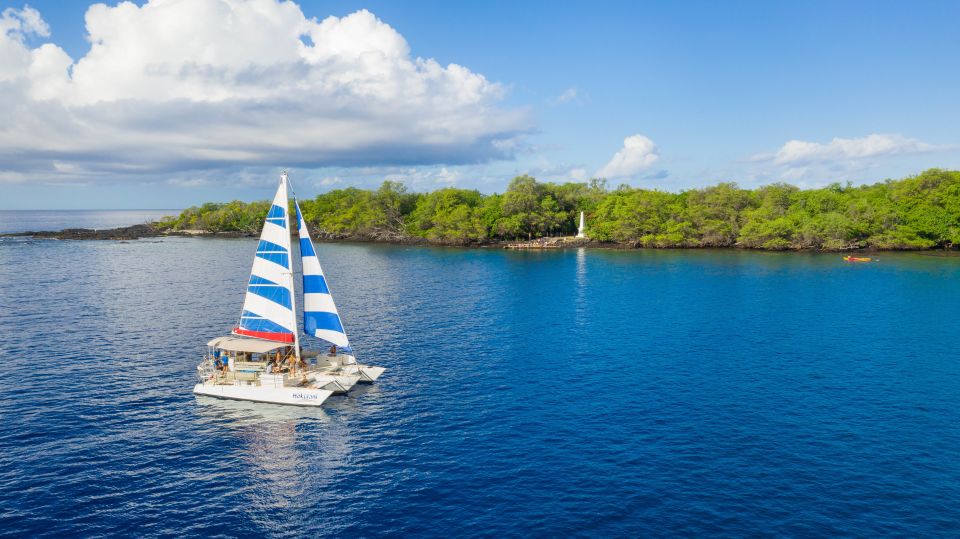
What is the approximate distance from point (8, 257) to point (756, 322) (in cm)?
18963

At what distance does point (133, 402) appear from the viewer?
171 ft

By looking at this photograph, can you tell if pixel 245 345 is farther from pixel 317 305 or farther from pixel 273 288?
pixel 317 305

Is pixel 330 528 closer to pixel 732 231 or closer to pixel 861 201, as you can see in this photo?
pixel 732 231

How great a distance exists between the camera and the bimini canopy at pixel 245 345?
54.8m

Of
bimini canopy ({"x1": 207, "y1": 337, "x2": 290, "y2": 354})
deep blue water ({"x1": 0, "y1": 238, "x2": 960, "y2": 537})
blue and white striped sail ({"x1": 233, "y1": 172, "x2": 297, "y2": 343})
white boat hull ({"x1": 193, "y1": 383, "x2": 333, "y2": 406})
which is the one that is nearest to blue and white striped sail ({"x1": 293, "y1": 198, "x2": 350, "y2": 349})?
blue and white striped sail ({"x1": 233, "y1": 172, "x2": 297, "y2": 343})

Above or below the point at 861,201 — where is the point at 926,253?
below

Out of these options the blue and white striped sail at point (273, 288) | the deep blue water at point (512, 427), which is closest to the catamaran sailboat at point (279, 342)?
the blue and white striped sail at point (273, 288)

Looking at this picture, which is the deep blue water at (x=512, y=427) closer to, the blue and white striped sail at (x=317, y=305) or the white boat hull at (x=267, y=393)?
the white boat hull at (x=267, y=393)

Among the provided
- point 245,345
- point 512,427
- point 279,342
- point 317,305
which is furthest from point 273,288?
point 512,427

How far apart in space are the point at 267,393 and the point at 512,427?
22.6 m

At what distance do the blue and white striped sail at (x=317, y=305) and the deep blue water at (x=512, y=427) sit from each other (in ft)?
23.2

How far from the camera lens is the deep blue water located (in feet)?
116

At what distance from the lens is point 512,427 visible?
47.9 m

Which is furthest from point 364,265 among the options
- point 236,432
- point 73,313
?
point 236,432
